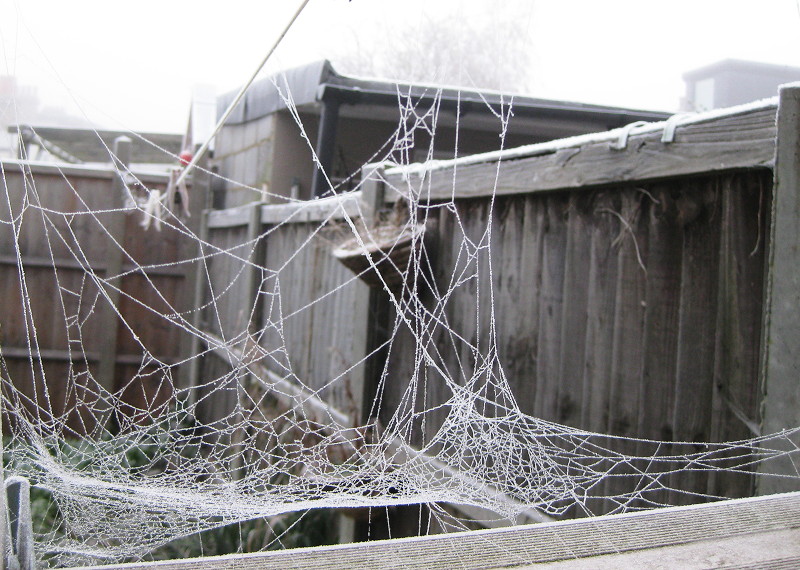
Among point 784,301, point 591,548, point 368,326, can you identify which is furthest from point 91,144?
point 591,548

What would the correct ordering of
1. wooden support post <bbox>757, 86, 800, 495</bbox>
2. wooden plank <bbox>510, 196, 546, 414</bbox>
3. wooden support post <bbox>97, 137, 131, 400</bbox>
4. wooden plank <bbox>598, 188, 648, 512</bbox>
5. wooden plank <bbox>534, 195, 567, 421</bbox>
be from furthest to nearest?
1. wooden support post <bbox>97, 137, 131, 400</bbox>
2. wooden plank <bbox>510, 196, 546, 414</bbox>
3. wooden plank <bbox>534, 195, 567, 421</bbox>
4. wooden plank <bbox>598, 188, 648, 512</bbox>
5. wooden support post <bbox>757, 86, 800, 495</bbox>

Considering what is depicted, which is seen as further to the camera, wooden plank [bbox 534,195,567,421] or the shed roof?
the shed roof

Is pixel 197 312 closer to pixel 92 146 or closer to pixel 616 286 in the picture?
pixel 616 286

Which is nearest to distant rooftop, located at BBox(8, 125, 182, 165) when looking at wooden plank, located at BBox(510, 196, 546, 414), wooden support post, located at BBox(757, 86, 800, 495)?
wooden plank, located at BBox(510, 196, 546, 414)

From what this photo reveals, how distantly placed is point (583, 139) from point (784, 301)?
0.88m

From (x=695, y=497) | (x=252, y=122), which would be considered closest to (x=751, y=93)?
(x=252, y=122)

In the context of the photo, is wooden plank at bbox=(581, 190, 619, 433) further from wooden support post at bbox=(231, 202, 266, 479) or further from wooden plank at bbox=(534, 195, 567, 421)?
wooden support post at bbox=(231, 202, 266, 479)

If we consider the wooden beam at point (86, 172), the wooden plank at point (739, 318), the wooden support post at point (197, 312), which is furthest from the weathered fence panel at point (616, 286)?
the wooden support post at point (197, 312)

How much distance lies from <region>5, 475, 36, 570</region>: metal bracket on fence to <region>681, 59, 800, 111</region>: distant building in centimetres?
616

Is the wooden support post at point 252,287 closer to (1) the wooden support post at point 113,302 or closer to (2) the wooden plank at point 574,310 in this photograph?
(1) the wooden support post at point 113,302

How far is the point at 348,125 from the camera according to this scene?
283 inches

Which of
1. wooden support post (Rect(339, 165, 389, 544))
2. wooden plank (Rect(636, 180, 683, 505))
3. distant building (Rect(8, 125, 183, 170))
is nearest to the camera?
wooden plank (Rect(636, 180, 683, 505))

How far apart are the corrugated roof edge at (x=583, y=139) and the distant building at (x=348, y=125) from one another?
8.53 ft

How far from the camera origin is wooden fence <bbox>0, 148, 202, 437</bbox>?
6.71 m
